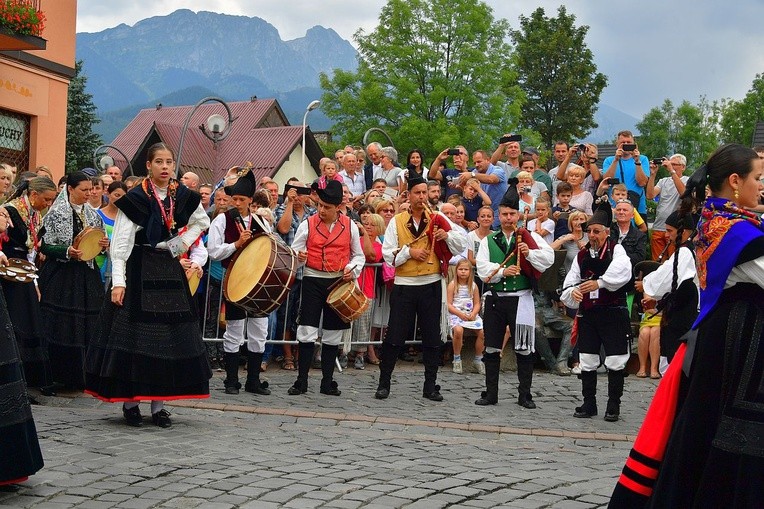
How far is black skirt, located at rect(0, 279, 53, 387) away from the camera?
31.6 feet

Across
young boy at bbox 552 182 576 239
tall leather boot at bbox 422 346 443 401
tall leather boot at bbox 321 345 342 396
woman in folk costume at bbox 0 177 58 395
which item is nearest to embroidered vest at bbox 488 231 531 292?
tall leather boot at bbox 422 346 443 401

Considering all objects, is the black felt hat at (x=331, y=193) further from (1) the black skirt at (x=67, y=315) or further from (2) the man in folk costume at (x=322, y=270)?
(1) the black skirt at (x=67, y=315)

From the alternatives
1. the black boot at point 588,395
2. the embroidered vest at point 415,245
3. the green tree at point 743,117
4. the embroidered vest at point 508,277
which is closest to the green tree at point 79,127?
the green tree at point 743,117

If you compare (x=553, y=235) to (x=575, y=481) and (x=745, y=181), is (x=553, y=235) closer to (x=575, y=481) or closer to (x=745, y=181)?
(x=575, y=481)

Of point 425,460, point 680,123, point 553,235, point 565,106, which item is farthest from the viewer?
point 680,123

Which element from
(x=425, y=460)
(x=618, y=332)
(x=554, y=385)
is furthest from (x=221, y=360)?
(x=425, y=460)

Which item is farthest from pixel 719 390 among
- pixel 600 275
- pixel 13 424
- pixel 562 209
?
pixel 562 209

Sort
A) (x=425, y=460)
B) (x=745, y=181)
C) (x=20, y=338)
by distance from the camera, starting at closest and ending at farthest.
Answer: (x=745, y=181) < (x=425, y=460) < (x=20, y=338)

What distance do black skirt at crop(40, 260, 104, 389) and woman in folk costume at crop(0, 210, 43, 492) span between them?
4.01 m

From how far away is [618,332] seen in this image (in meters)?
10.1

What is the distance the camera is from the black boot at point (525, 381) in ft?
35.0

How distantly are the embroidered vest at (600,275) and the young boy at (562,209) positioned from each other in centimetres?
332

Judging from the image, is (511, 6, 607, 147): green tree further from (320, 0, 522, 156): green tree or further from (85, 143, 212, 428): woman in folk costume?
(85, 143, 212, 428): woman in folk costume

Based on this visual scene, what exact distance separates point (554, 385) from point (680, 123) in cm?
6610
